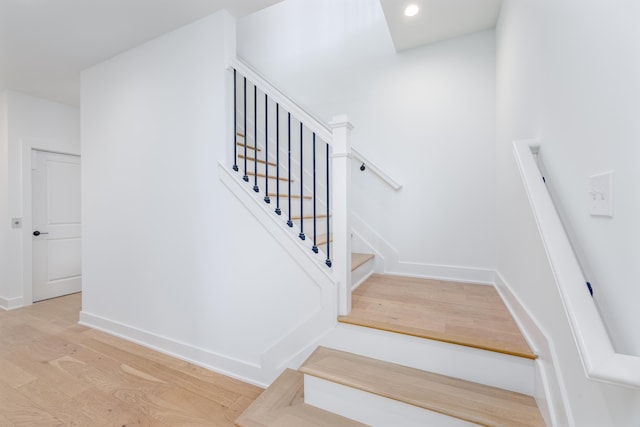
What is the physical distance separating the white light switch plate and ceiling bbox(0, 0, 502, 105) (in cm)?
182

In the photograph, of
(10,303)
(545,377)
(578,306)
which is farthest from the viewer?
(10,303)

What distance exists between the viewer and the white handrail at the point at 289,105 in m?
1.69

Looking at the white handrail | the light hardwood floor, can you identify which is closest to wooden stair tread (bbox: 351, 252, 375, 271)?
the white handrail

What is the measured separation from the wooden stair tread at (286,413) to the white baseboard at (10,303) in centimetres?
373

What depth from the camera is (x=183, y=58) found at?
2.17m

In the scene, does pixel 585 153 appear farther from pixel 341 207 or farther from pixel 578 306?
pixel 341 207

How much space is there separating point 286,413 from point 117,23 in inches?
114

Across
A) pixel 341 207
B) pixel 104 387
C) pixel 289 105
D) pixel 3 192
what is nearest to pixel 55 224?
pixel 3 192

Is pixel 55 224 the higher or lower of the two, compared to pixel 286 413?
higher

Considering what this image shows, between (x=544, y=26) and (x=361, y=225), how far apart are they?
1.84 metres

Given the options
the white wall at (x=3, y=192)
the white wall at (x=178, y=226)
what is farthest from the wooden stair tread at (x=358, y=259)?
the white wall at (x=3, y=192)

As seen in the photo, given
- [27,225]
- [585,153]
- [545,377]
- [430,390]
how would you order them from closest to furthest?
[585,153] < [545,377] < [430,390] < [27,225]

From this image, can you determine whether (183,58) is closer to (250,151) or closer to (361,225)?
(250,151)

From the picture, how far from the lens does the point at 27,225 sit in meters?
3.33
